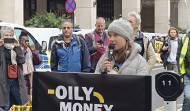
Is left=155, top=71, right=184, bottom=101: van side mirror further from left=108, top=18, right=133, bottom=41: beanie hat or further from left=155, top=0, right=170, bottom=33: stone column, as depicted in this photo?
left=155, top=0, right=170, bottom=33: stone column

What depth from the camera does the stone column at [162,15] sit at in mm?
43469

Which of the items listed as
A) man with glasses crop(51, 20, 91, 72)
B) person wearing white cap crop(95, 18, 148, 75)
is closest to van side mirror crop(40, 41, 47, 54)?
man with glasses crop(51, 20, 91, 72)

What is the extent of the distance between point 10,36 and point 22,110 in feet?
5.39

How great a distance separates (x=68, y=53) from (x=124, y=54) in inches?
111

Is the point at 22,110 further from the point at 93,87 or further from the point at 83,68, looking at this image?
the point at 93,87

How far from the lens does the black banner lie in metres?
4.01

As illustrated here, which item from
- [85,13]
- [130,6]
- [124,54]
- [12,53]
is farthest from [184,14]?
[124,54]

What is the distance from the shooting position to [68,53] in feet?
24.0

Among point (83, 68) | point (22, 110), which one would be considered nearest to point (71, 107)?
point (22, 110)

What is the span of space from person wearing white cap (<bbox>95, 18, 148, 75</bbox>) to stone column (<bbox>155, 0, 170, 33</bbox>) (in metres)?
39.4

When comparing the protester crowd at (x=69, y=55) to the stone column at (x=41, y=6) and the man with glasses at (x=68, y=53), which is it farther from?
the stone column at (x=41, y=6)

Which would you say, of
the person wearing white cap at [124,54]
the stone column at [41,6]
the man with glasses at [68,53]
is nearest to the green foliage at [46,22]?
the man with glasses at [68,53]

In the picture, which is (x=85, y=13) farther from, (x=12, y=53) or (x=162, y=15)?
(x=12, y=53)

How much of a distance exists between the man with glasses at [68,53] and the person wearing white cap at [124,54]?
→ 2.68m
